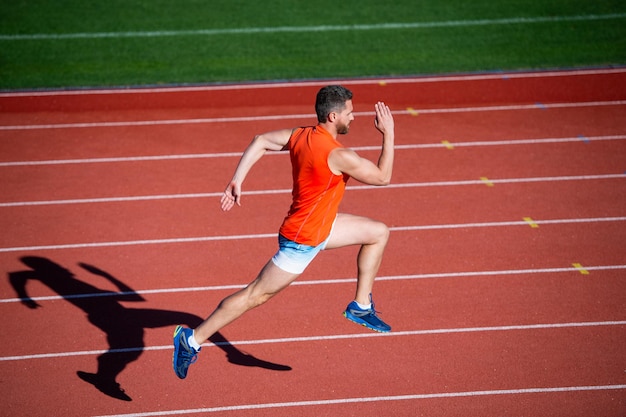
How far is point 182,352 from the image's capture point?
5434 mm

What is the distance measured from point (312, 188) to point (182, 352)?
4.78 feet

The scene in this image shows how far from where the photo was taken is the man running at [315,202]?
4.93 meters

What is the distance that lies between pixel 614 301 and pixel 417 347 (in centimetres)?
198

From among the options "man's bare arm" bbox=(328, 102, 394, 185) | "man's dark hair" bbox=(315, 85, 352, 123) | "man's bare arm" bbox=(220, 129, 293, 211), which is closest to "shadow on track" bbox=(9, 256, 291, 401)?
"man's bare arm" bbox=(220, 129, 293, 211)

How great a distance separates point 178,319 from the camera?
696 cm

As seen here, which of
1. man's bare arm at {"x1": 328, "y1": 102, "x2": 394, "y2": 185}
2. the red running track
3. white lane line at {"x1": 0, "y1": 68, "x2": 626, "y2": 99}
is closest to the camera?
man's bare arm at {"x1": 328, "y1": 102, "x2": 394, "y2": 185}

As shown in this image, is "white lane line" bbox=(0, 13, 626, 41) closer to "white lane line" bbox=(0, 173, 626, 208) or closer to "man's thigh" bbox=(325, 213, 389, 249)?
"white lane line" bbox=(0, 173, 626, 208)

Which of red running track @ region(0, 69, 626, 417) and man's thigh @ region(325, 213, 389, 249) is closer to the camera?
man's thigh @ region(325, 213, 389, 249)

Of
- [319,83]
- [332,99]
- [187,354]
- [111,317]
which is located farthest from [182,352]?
[319,83]

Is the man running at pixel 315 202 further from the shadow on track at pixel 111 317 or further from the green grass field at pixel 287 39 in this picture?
the green grass field at pixel 287 39

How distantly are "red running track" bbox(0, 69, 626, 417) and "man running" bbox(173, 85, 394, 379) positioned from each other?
3.75 feet

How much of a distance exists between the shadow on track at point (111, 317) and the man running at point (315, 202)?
3.67 feet

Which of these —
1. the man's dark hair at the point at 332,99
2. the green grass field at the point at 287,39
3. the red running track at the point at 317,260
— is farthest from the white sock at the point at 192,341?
the green grass field at the point at 287,39

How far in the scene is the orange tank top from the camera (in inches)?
196
